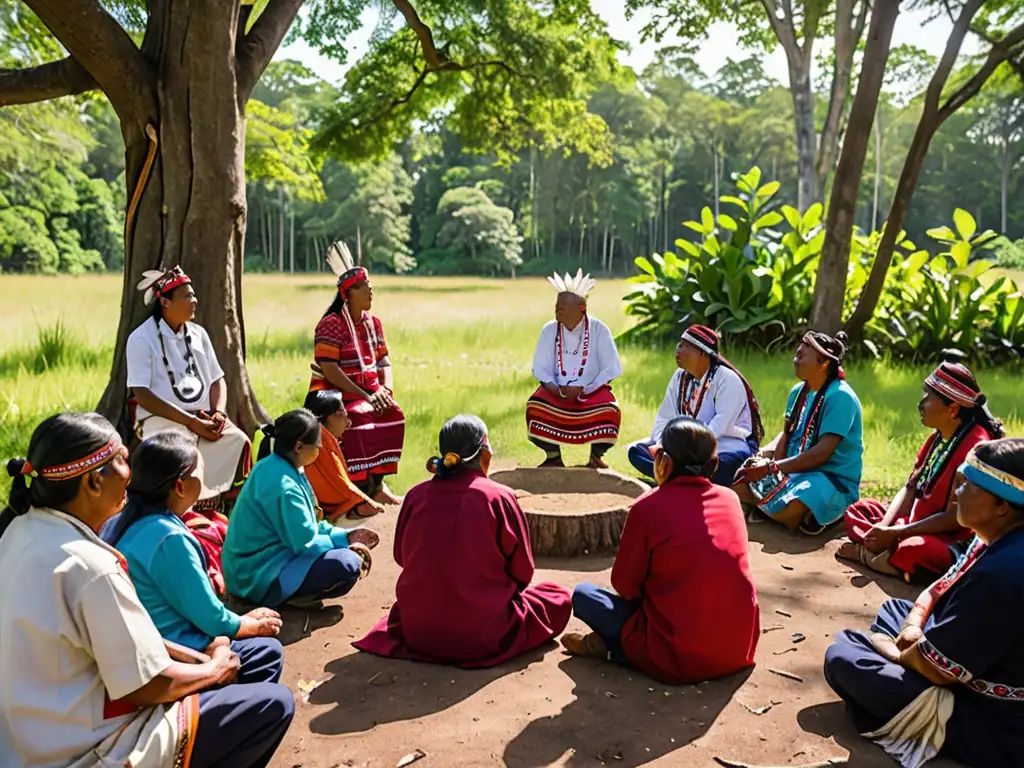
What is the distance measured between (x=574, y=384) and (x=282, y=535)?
3.59m

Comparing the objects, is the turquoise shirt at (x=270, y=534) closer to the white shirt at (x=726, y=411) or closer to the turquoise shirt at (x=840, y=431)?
the white shirt at (x=726, y=411)

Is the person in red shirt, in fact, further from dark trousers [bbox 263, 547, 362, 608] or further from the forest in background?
the forest in background

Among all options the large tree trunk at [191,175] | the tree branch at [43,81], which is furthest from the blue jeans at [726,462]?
the tree branch at [43,81]

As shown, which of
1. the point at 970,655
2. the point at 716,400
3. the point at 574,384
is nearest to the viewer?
the point at 970,655

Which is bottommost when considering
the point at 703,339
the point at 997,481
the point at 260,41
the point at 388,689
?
the point at 388,689

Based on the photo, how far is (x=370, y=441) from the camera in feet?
21.2

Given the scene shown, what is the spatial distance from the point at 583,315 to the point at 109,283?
2394 cm

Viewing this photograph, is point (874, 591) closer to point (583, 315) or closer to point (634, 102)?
point (583, 315)

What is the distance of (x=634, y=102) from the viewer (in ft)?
173

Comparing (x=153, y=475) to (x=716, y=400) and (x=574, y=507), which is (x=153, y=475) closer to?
(x=574, y=507)

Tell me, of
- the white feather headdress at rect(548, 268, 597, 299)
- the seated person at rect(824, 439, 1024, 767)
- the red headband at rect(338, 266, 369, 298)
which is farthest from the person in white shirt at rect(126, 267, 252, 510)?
the seated person at rect(824, 439, 1024, 767)

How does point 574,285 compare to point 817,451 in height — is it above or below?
above

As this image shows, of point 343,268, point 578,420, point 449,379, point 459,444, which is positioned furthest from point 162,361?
point 449,379

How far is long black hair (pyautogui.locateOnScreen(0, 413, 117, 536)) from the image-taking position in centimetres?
230
